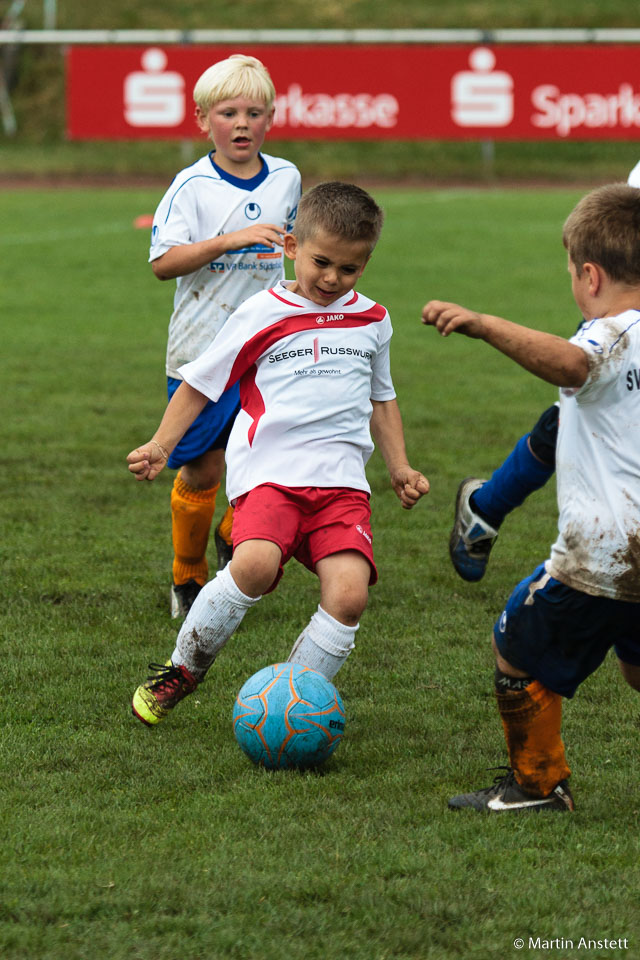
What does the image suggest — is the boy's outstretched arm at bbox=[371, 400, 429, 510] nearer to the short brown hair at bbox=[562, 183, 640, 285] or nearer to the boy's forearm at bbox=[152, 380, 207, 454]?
the boy's forearm at bbox=[152, 380, 207, 454]

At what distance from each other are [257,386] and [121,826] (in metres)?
1.36

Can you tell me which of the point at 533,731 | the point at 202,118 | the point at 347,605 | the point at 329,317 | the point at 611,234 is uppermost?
the point at 202,118

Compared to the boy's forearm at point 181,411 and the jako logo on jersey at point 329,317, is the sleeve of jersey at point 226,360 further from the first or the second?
the jako logo on jersey at point 329,317

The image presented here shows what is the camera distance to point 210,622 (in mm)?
3941

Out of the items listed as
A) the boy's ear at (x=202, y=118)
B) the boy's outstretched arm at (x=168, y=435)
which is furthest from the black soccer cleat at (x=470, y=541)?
the boy's ear at (x=202, y=118)

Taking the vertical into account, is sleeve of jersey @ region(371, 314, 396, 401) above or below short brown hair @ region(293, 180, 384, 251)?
below

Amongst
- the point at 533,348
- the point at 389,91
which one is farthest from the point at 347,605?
the point at 389,91

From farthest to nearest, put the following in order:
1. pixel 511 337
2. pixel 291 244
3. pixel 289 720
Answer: pixel 291 244
pixel 289 720
pixel 511 337

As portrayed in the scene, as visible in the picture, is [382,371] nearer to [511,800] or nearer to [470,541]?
[470,541]

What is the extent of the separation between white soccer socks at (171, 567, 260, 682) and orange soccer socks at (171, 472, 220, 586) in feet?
3.85

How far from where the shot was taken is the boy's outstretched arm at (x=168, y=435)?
152 inches

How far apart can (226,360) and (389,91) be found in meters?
21.0

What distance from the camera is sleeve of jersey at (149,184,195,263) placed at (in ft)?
16.4

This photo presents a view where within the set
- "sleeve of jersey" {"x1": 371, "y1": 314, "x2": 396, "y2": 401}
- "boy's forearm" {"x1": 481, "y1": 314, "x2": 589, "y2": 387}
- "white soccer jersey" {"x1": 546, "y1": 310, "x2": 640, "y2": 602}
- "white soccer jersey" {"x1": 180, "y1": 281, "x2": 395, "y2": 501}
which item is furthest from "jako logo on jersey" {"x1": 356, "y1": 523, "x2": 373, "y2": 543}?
"boy's forearm" {"x1": 481, "y1": 314, "x2": 589, "y2": 387}
